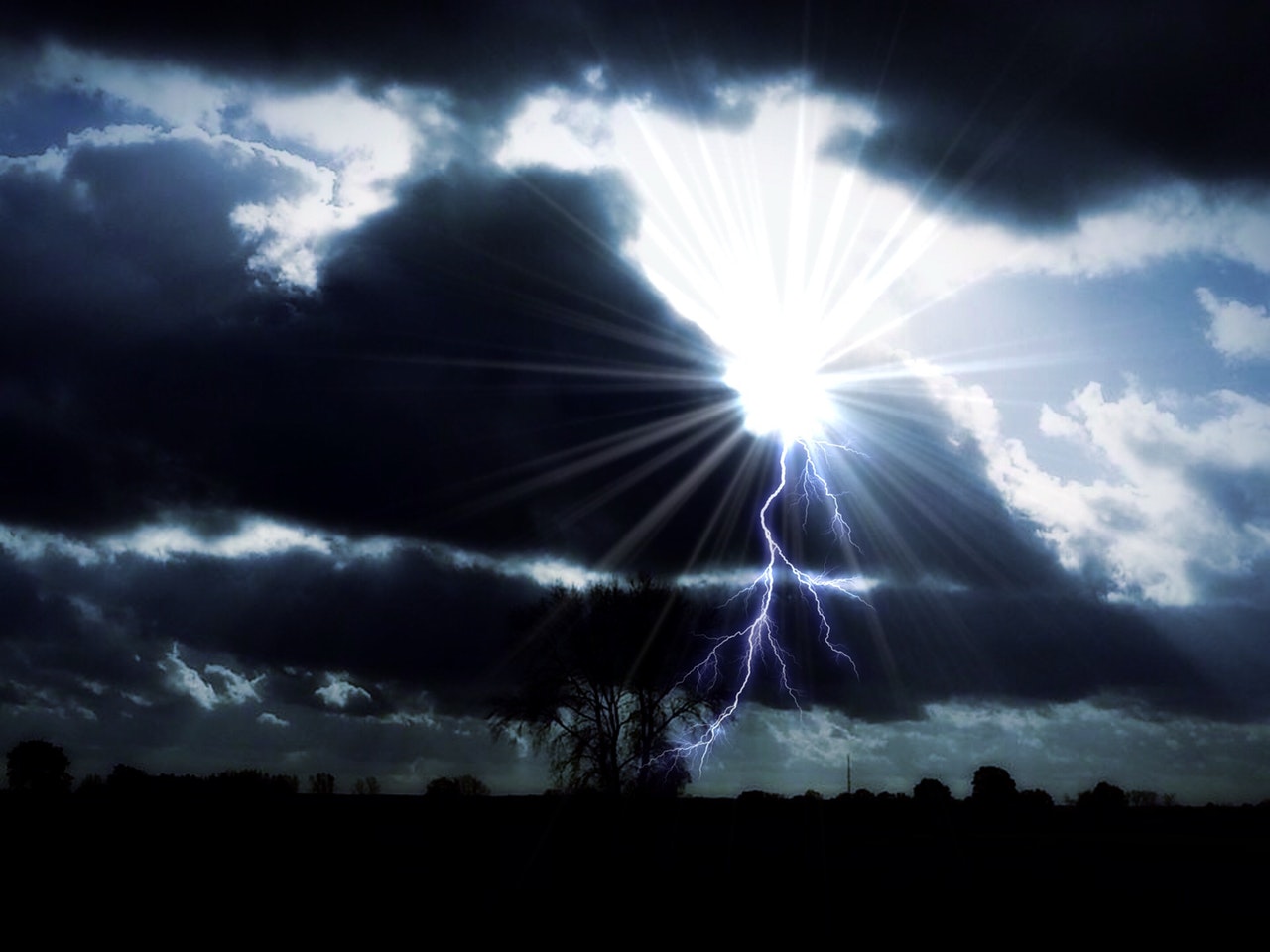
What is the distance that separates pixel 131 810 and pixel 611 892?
651 inches

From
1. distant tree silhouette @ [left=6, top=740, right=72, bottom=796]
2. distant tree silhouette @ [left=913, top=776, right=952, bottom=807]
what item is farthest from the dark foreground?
distant tree silhouette @ [left=6, top=740, right=72, bottom=796]

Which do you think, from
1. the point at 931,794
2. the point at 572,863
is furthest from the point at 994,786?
the point at 572,863

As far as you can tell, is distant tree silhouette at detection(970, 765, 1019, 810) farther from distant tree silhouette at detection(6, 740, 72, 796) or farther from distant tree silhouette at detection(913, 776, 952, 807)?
distant tree silhouette at detection(6, 740, 72, 796)

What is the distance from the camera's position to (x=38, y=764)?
7850cm

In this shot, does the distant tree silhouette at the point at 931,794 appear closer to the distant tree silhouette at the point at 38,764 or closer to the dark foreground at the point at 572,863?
the dark foreground at the point at 572,863

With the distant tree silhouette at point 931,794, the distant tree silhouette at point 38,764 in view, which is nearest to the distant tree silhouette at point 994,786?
the distant tree silhouette at point 931,794

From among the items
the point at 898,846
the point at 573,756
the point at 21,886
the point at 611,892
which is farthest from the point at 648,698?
the point at 21,886

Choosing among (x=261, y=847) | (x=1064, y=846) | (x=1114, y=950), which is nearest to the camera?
(x=1114, y=950)

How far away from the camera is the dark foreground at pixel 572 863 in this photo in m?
17.2

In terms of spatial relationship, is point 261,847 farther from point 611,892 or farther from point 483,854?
point 611,892

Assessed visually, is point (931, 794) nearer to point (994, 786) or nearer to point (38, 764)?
point (994, 786)

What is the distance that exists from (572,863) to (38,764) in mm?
73554

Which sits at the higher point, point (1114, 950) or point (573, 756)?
point (573, 756)

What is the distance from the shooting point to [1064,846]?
29.7 m
